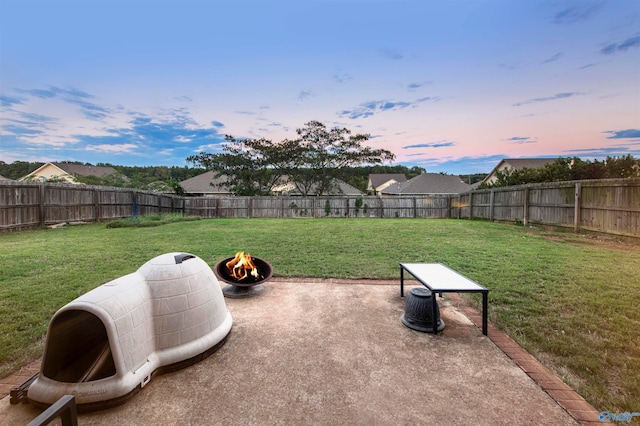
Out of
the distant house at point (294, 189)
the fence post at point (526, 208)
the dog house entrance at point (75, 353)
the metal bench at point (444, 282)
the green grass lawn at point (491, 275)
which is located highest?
the distant house at point (294, 189)

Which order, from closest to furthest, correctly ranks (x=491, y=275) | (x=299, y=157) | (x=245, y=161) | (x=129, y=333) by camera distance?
(x=129, y=333) < (x=491, y=275) < (x=299, y=157) < (x=245, y=161)

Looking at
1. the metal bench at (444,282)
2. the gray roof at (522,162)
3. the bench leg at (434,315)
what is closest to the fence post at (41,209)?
the metal bench at (444,282)

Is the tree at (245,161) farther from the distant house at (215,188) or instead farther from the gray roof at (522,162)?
the gray roof at (522,162)

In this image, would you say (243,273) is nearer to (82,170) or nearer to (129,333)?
(129,333)

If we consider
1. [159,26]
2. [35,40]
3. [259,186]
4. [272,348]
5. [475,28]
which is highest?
[159,26]

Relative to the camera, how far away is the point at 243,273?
14.4 feet

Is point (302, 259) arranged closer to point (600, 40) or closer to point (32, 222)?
point (600, 40)

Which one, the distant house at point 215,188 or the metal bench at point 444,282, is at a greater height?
the distant house at point 215,188

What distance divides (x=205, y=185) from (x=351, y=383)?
34314 mm

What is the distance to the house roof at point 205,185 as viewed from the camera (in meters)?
31.7

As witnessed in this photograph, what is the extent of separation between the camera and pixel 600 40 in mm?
7289

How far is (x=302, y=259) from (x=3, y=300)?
191 inches

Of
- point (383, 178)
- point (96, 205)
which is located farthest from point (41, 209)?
point (383, 178)

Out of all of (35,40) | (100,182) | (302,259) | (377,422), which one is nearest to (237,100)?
(35,40)
